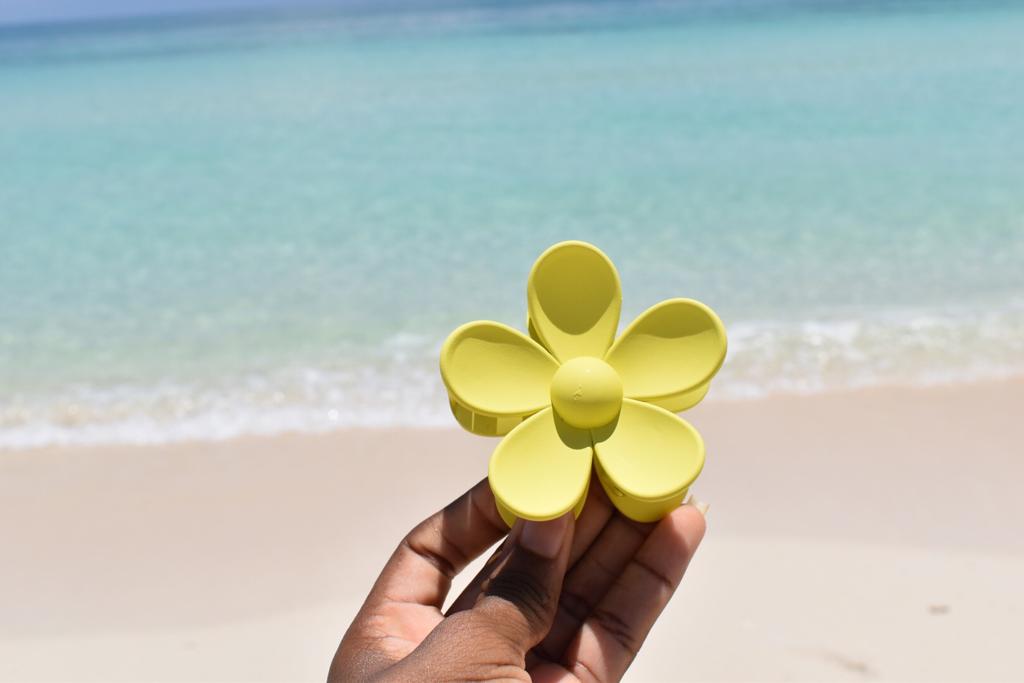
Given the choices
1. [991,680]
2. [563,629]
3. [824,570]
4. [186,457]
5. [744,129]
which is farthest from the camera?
[744,129]

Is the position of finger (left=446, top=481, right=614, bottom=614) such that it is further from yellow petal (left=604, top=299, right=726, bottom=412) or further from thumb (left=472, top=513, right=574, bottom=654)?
yellow petal (left=604, top=299, right=726, bottom=412)

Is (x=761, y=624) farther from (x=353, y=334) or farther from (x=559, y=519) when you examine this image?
(x=353, y=334)

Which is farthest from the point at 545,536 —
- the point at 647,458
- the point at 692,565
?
the point at 692,565

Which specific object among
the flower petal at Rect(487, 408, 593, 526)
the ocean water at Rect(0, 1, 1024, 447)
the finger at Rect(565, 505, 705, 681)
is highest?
the flower petal at Rect(487, 408, 593, 526)

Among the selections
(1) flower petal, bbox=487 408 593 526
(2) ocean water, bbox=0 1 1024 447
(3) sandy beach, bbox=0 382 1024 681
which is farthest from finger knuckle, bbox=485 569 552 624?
(2) ocean water, bbox=0 1 1024 447

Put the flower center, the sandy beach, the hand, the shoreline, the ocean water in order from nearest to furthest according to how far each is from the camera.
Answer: the hand, the flower center, the sandy beach, the shoreline, the ocean water

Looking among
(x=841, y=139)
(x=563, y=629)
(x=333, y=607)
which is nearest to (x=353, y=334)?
A: (x=333, y=607)
